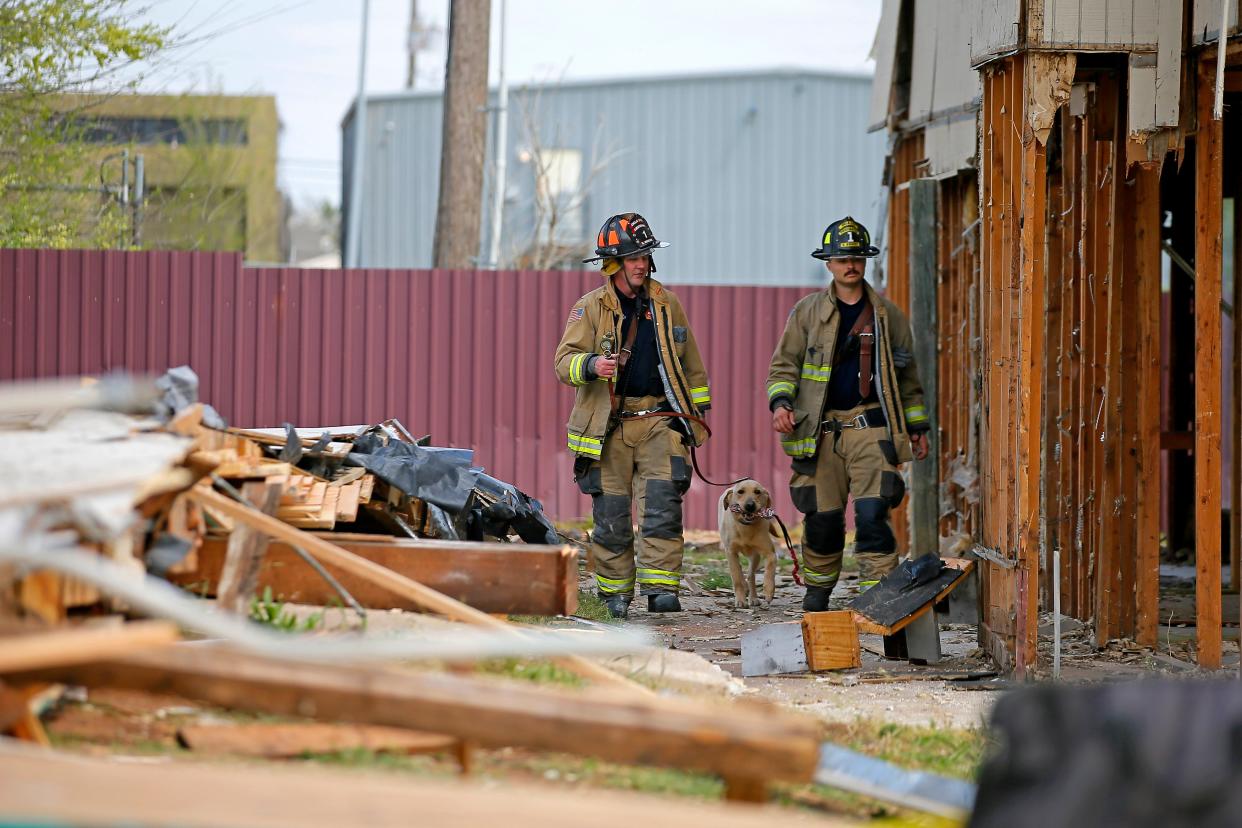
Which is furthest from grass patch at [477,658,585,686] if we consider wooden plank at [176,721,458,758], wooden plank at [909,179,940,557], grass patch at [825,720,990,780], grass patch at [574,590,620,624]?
wooden plank at [909,179,940,557]

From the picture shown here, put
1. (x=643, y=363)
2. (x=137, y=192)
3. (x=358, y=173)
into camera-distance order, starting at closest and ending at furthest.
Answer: (x=643, y=363), (x=137, y=192), (x=358, y=173)

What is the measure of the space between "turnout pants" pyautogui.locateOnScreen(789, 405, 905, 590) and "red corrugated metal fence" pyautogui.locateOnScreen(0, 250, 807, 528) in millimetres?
5094

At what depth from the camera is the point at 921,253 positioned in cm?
971

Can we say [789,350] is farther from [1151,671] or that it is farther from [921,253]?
[1151,671]

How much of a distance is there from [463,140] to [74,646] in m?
14.3

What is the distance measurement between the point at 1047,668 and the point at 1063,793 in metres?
4.76

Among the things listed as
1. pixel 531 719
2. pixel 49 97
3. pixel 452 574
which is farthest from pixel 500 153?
pixel 531 719

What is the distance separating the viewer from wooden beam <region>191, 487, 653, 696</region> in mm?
5242

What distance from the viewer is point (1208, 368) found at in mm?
7383

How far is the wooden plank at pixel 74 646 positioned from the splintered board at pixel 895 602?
15.4 ft

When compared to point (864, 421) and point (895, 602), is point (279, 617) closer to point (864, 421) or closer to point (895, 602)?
point (895, 602)

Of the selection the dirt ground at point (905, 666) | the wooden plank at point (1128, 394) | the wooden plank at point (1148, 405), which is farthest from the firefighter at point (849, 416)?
the wooden plank at point (1148, 405)

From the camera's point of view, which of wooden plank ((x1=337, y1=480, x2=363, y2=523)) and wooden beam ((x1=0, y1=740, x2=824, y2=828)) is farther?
wooden plank ((x1=337, y1=480, x2=363, y2=523))

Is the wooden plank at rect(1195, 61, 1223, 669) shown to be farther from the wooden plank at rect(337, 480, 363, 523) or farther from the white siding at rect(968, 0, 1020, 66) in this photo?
the wooden plank at rect(337, 480, 363, 523)
